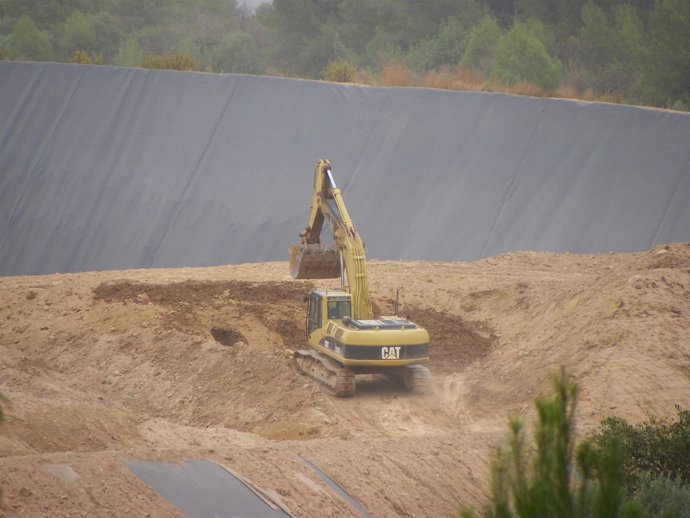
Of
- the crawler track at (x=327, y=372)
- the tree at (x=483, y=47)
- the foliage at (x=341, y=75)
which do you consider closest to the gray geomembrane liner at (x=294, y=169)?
the foliage at (x=341, y=75)

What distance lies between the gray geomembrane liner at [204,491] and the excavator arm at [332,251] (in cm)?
587

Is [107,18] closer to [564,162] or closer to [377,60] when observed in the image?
[377,60]

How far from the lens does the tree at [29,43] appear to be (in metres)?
47.2

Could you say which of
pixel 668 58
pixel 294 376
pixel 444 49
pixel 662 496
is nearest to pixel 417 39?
pixel 444 49

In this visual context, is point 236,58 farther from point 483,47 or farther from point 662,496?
point 662,496

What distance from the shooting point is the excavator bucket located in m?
17.0

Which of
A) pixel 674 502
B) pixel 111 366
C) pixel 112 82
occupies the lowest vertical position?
pixel 111 366

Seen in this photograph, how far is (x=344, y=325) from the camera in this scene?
51.8ft

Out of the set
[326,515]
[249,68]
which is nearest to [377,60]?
[249,68]

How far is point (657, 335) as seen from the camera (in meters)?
16.1

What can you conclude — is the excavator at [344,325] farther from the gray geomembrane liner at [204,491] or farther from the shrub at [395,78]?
the shrub at [395,78]

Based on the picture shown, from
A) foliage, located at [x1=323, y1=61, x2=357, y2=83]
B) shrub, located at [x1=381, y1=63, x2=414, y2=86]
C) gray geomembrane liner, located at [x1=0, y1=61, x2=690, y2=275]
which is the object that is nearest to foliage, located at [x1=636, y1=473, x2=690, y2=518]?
gray geomembrane liner, located at [x1=0, y1=61, x2=690, y2=275]

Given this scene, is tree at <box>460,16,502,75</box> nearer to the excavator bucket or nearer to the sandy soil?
the sandy soil

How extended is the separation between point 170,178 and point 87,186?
7.88 feet
